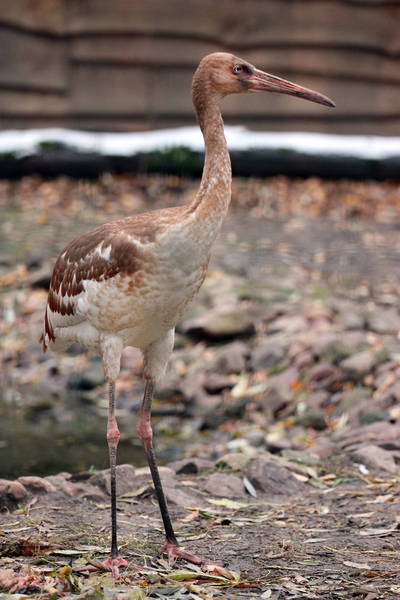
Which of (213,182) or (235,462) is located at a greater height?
(213,182)

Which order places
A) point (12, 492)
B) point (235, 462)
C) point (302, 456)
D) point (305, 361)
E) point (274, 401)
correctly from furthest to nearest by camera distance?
1. point (305, 361)
2. point (274, 401)
3. point (302, 456)
4. point (235, 462)
5. point (12, 492)

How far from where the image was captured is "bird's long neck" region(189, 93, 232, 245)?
3.64 metres

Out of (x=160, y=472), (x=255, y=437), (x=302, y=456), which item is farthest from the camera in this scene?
(x=255, y=437)

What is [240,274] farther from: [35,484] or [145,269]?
[145,269]

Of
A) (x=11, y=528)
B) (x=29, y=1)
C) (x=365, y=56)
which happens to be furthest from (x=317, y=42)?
(x=11, y=528)

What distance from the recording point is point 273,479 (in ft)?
15.8

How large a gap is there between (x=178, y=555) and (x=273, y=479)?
1.12 metres

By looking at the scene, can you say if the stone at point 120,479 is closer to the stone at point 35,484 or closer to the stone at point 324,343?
the stone at point 35,484

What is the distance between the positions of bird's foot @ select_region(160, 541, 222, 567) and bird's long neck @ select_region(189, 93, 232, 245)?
1.33 metres

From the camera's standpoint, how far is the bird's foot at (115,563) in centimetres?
357

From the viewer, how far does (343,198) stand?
37.2ft

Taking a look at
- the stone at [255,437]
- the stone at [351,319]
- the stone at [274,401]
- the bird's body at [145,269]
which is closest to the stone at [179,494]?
the bird's body at [145,269]

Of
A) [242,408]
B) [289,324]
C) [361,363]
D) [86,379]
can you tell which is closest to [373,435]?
[361,363]

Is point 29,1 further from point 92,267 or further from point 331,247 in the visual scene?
point 92,267
